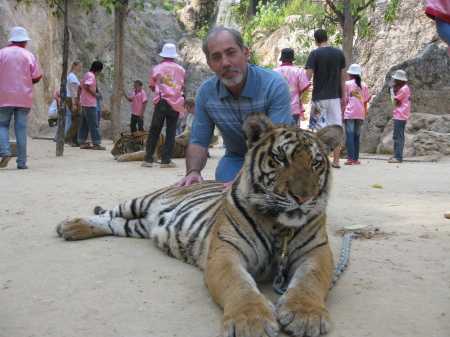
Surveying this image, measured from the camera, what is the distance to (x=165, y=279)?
2988 millimetres

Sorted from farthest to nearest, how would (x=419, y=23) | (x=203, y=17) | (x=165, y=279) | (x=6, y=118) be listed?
(x=203, y=17)
(x=419, y=23)
(x=6, y=118)
(x=165, y=279)

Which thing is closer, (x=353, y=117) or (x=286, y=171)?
(x=286, y=171)

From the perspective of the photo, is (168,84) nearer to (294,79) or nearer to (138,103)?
(294,79)

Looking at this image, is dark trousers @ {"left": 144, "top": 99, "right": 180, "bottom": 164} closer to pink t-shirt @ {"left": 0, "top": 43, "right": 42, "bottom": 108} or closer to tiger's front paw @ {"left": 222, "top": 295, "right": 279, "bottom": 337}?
pink t-shirt @ {"left": 0, "top": 43, "right": 42, "bottom": 108}

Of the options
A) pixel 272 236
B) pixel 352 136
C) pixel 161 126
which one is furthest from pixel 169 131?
pixel 272 236

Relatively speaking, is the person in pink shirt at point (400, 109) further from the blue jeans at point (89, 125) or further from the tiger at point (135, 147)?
the blue jeans at point (89, 125)

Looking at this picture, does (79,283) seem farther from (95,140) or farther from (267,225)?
(95,140)

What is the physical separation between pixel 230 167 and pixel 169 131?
5036 millimetres

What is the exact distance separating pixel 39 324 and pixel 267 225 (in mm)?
1245

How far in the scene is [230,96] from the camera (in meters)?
4.10

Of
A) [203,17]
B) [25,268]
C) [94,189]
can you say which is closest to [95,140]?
[94,189]

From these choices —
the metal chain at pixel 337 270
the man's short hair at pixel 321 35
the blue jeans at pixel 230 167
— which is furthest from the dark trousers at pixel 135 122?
the metal chain at pixel 337 270

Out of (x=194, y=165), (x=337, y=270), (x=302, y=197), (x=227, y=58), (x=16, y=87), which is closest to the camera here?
(x=302, y=197)

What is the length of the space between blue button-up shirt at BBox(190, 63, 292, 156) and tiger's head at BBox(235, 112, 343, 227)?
986mm
